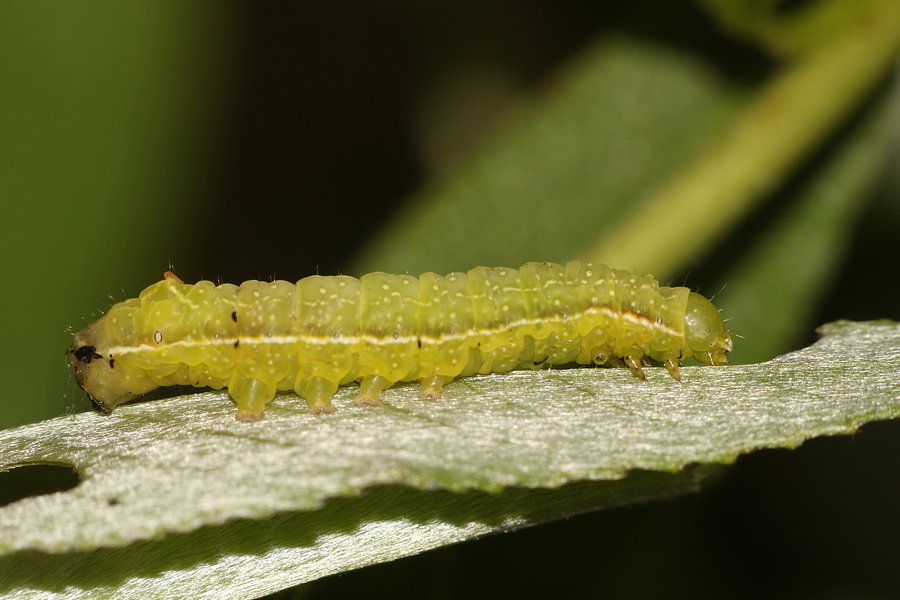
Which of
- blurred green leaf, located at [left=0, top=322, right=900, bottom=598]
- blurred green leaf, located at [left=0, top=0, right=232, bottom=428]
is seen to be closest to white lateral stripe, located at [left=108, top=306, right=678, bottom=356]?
blurred green leaf, located at [left=0, top=322, right=900, bottom=598]

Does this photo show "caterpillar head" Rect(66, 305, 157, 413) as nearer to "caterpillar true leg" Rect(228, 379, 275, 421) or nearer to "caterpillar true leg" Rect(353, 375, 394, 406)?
"caterpillar true leg" Rect(228, 379, 275, 421)

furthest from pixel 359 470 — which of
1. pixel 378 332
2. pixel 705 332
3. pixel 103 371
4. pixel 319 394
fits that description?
pixel 705 332

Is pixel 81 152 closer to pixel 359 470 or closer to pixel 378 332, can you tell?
pixel 378 332

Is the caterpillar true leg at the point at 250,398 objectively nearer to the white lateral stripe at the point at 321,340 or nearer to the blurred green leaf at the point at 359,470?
the blurred green leaf at the point at 359,470

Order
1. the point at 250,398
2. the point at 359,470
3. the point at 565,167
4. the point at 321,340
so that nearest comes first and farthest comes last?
the point at 359,470 → the point at 250,398 → the point at 321,340 → the point at 565,167

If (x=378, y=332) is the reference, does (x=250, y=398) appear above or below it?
below

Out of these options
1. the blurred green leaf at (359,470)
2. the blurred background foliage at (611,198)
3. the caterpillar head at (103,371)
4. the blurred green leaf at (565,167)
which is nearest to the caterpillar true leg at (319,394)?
the blurred green leaf at (359,470)

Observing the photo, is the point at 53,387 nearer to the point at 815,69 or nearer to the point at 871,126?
the point at 815,69
